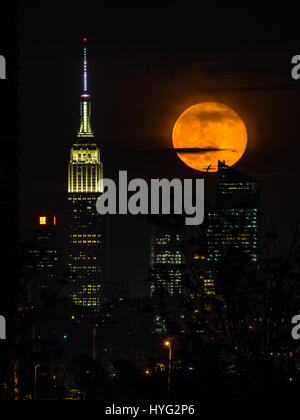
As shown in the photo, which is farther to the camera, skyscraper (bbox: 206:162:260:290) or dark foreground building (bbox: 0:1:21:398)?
skyscraper (bbox: 206:162:260:290)

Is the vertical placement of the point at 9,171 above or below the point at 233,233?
above

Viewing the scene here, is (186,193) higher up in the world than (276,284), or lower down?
higher up

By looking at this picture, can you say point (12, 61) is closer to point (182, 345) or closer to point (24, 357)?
point (24, 357)

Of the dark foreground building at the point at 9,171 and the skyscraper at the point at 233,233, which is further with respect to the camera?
the skyscraper at the point at 233,233

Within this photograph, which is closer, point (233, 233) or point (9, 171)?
point (9, 171)

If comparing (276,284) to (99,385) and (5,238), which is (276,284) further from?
(99,385)

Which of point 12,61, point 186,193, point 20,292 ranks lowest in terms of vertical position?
point 20,292
